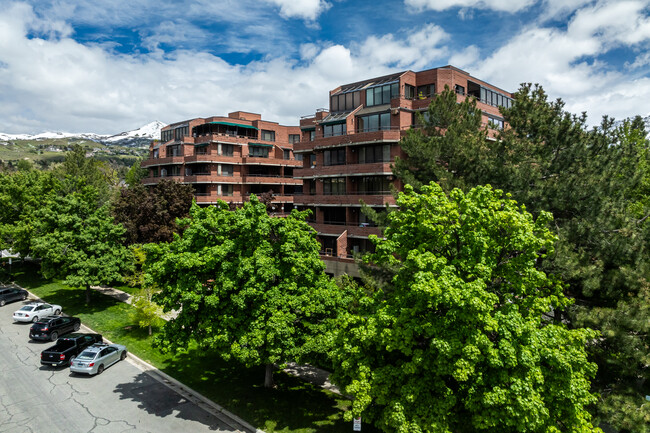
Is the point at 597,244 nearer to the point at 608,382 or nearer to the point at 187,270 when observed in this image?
the point at 608,382

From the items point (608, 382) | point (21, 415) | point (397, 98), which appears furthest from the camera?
point (397, 98)

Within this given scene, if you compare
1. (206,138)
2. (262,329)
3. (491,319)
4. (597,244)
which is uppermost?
(206,138)

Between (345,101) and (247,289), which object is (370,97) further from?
(247,289)

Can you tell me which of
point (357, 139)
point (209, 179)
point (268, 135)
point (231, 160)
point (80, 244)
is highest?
point (268, 135)

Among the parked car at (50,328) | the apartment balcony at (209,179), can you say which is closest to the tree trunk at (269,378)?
the parked car at (50,328)

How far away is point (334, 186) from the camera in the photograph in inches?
1511

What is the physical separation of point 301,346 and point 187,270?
21.0 ft

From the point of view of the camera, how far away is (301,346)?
17.6 metres

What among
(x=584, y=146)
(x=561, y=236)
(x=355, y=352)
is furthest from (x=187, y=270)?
(x=584, y=146)

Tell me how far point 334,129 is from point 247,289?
25751mm

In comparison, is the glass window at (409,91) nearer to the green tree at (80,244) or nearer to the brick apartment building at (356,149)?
the brick apartment building at (356,149)

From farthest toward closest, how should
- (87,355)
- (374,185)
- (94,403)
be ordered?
(374,185) → (87,355) → (94,403)

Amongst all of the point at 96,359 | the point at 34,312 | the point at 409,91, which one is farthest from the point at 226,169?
Result: the point at 96,359

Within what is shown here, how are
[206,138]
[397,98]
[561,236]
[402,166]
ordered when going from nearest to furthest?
1. [561,236]
2. [402,166]
3. [397,98]
4. [206,138]
